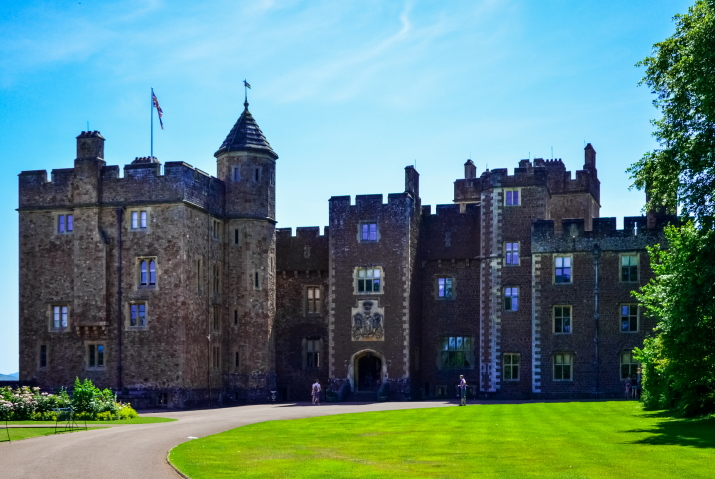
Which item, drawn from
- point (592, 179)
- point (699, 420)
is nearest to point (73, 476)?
point (699, 420)

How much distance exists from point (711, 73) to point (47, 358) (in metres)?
36.4

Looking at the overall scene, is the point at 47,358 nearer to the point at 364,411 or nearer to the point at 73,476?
the point at 364,411

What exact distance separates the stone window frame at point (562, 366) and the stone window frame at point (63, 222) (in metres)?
26.9

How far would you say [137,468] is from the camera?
21125mm

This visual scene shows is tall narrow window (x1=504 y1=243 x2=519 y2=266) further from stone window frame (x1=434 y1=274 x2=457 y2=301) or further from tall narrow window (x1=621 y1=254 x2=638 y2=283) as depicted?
tall narrow window (x1=621 y1=254 x2=638 y2=283)

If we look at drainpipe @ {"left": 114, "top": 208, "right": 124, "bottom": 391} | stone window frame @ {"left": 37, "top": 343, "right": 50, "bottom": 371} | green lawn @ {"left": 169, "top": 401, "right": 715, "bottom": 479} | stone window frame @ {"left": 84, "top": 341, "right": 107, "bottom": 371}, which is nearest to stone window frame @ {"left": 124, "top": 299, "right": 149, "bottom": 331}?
drainpipe @ {"left": 114, "top": 208, "right": 124, "bottom": 391}

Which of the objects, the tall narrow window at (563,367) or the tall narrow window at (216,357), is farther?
the tall narrow window at (216,357)

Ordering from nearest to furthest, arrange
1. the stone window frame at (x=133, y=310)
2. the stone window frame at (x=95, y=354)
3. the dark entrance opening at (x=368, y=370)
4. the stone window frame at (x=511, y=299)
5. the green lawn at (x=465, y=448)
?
the green lawn at (x=465, y=448)
the stone window frame at (x=133, y=310)
the stone window frame at (x=95, y=354)
the stone window frame at (x=511, y=299)
the dark entrance opening at (x=368, y=370)

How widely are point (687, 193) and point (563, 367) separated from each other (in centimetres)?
2115

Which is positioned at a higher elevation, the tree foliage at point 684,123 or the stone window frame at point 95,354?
the tree foliage at point 684,123

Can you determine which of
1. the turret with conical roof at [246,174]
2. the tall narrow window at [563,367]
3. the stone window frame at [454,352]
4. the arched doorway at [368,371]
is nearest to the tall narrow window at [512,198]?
the stone window frame at [454,352]

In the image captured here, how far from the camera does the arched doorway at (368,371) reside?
55.3 metres

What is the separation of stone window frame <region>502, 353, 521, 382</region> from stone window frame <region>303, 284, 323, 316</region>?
1170 centimetres

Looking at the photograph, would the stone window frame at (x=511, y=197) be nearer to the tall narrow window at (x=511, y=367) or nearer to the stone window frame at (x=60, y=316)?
the tall narrow window at (x=511, y=367)
